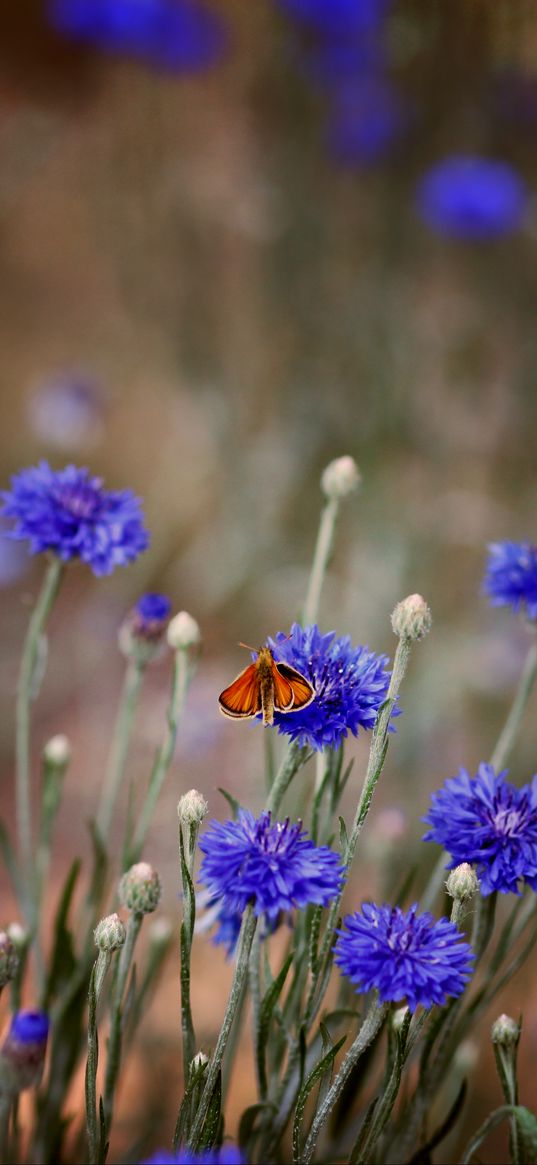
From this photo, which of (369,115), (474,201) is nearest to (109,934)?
(474,201)

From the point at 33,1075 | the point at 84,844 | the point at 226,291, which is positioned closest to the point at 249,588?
the point at 84,844

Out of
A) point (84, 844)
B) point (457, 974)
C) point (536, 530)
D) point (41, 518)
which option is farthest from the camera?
point (536, 530)

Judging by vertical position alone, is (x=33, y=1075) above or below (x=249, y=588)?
below

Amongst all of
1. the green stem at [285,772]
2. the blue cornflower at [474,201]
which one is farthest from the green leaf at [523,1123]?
the blue cornflower at [474,201]

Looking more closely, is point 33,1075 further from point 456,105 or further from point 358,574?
point 456,105

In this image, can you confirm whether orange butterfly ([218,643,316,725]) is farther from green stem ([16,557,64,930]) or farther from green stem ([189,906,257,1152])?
green stem ([16,557,64,930])

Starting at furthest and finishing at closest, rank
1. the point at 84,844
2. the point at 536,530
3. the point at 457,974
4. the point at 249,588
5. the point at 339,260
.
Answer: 1. the point at 339,260
2. the point at 249,588
3. the point at 536,530
4. the point at 84,844
5. the point at 457,974

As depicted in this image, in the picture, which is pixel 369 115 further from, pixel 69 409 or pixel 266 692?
pixel 266 692

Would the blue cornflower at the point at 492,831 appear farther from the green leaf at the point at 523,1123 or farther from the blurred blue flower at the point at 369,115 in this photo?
the blurred blue flower at the point at 369,115
